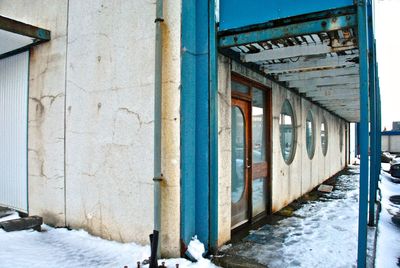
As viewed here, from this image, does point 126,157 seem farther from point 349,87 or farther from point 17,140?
point 349,87

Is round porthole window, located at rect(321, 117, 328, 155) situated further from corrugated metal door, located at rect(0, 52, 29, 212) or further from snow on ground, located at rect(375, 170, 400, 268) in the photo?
corrugated metal door, located at rect(0, 52, 29, 212)

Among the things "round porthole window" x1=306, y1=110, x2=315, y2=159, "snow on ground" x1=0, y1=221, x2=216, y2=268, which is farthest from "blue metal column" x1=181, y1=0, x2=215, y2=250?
"round porthole window" x1=306, y1=110, x2=315, y2=159

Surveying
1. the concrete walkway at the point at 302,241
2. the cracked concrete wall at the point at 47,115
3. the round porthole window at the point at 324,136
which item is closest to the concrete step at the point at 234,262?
the concrete walkway at the point at 302,241

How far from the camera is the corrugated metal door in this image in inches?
231

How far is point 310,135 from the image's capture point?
942cm

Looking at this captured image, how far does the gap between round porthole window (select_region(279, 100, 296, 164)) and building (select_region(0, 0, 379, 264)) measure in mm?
540

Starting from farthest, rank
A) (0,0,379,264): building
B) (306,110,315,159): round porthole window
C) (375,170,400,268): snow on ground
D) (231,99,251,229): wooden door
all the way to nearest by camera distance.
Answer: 1. (306,110,315,159): round porthole window
2. (231,99,251,229): wooden door
3. (375,170,400,268): snow on ground
4. (0,0,379,264): building

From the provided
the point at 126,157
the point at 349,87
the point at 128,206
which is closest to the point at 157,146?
the point at 126,157

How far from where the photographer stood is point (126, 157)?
4.28 metres

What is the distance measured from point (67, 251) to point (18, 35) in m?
3.56

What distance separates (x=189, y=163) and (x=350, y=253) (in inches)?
93.6

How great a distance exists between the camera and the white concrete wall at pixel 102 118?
12.7 feet

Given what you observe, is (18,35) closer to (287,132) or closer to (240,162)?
(240,162)

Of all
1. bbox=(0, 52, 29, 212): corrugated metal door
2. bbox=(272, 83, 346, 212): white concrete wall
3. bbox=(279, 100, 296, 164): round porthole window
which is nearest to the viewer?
bbox=(0, 52, 29, 212): corrugated metal door
